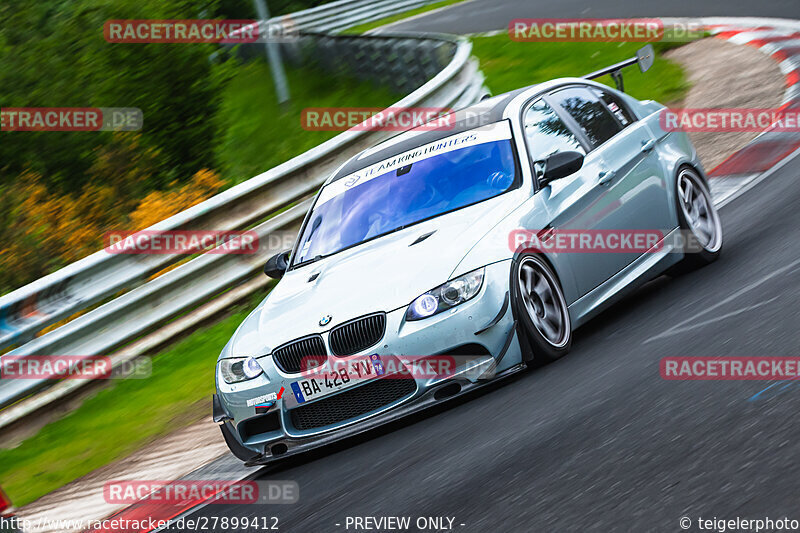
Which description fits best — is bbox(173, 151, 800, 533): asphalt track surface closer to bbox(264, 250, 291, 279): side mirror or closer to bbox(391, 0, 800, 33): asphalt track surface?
bbox(264, 250, 291, 279): side mirror

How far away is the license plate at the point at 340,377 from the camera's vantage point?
20.7ft

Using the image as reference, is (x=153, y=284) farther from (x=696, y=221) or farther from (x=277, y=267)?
(x=696, y=221)

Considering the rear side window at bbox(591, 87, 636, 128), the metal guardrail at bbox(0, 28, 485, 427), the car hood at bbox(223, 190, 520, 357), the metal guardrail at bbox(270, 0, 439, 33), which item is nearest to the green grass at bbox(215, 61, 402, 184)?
the metal guardrail at bbox(0, 28, 485, 427)

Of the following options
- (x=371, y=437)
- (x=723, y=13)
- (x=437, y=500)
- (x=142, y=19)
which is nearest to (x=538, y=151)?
(x=371, y=437)

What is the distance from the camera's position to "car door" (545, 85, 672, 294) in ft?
24.3

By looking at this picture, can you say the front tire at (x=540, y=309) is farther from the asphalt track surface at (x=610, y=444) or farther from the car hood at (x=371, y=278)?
the car hood at (x=371, y=278)

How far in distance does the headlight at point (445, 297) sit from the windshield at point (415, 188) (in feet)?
3.18

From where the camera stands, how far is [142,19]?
14.6 metres

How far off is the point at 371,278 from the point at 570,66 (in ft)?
42.4

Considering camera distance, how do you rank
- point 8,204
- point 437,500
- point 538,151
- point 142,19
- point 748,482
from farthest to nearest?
point 142,19 < point 8,204 < point 538,151 < point 437,500 < point 748,482

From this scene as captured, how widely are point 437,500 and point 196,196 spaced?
8874 mm

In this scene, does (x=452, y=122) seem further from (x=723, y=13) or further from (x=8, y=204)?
(x=723, y=13)

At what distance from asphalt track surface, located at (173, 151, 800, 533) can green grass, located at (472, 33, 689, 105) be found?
8589 mm

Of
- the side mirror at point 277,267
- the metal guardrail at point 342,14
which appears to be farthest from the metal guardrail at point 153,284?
the metal guardrail at point 342,14
